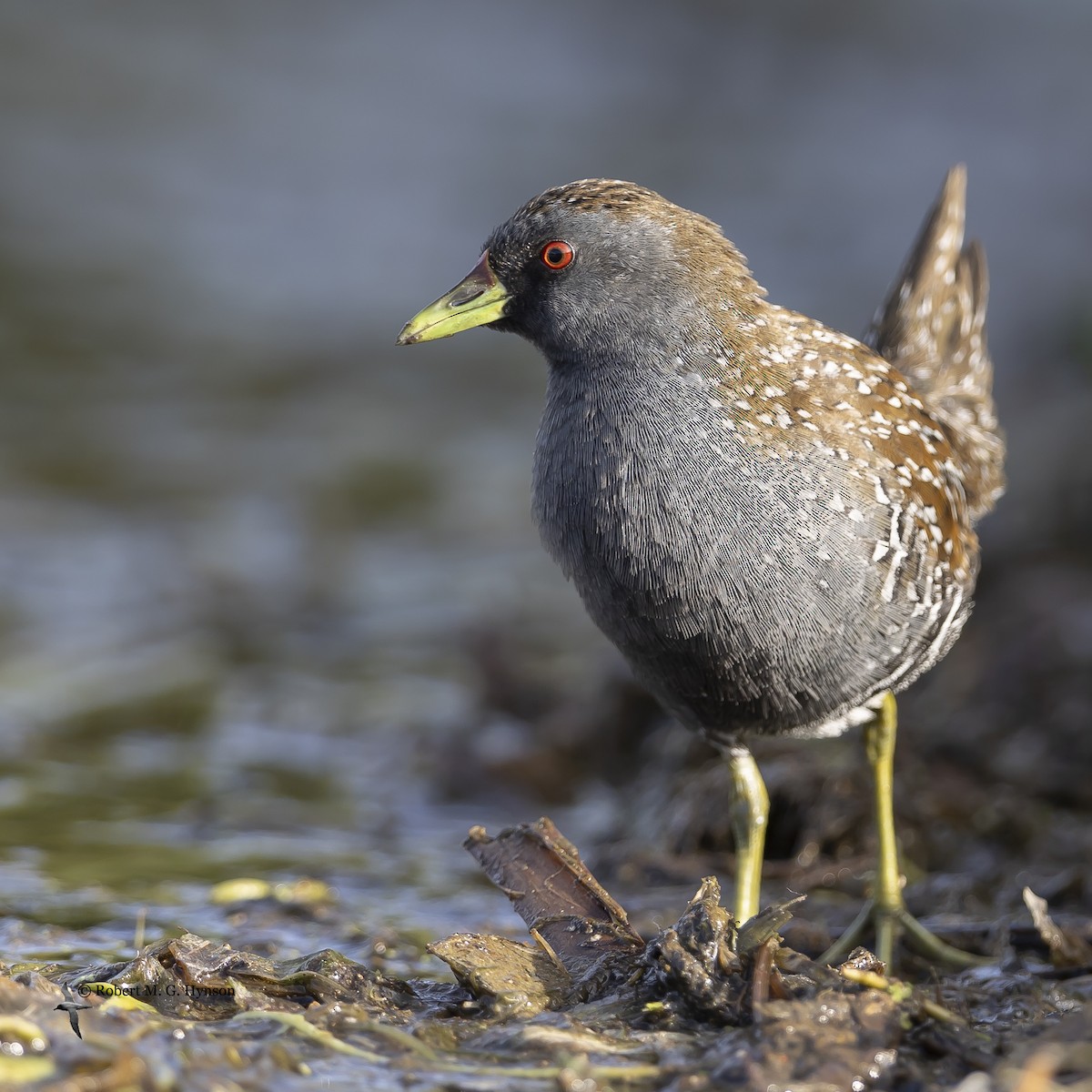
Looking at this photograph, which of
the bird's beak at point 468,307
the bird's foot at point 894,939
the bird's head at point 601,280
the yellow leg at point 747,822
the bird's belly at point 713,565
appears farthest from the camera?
the yellow leg at point 747,822

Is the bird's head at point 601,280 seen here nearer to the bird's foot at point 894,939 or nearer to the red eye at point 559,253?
the red eye at point 559,253

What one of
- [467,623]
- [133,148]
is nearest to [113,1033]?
[467,623]

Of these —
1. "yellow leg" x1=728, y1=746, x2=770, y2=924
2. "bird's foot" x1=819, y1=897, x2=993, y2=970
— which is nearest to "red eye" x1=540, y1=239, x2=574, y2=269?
"yellow leg" x1=728, y1=746, x2=770, y2=924

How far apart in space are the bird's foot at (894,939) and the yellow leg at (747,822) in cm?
36

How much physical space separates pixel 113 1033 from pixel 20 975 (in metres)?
0.52

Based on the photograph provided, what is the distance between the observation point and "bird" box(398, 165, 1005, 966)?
482 centimetres

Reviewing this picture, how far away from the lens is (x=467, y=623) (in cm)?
991

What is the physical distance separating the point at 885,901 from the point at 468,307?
2699mm

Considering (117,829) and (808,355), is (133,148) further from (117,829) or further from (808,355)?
(808,355)

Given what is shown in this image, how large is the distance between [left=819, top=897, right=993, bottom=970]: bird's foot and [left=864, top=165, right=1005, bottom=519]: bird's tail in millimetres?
1763

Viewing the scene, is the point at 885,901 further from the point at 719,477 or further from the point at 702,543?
the point at 719,477

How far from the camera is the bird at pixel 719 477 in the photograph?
4824mm

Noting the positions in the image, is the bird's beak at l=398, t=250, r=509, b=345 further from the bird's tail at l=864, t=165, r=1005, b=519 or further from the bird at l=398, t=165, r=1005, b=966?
the bird's tail at l=864, t=165, r=1005, b=519

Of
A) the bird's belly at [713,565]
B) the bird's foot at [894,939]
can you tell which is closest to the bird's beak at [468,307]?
the bird's belly at [713,565]
